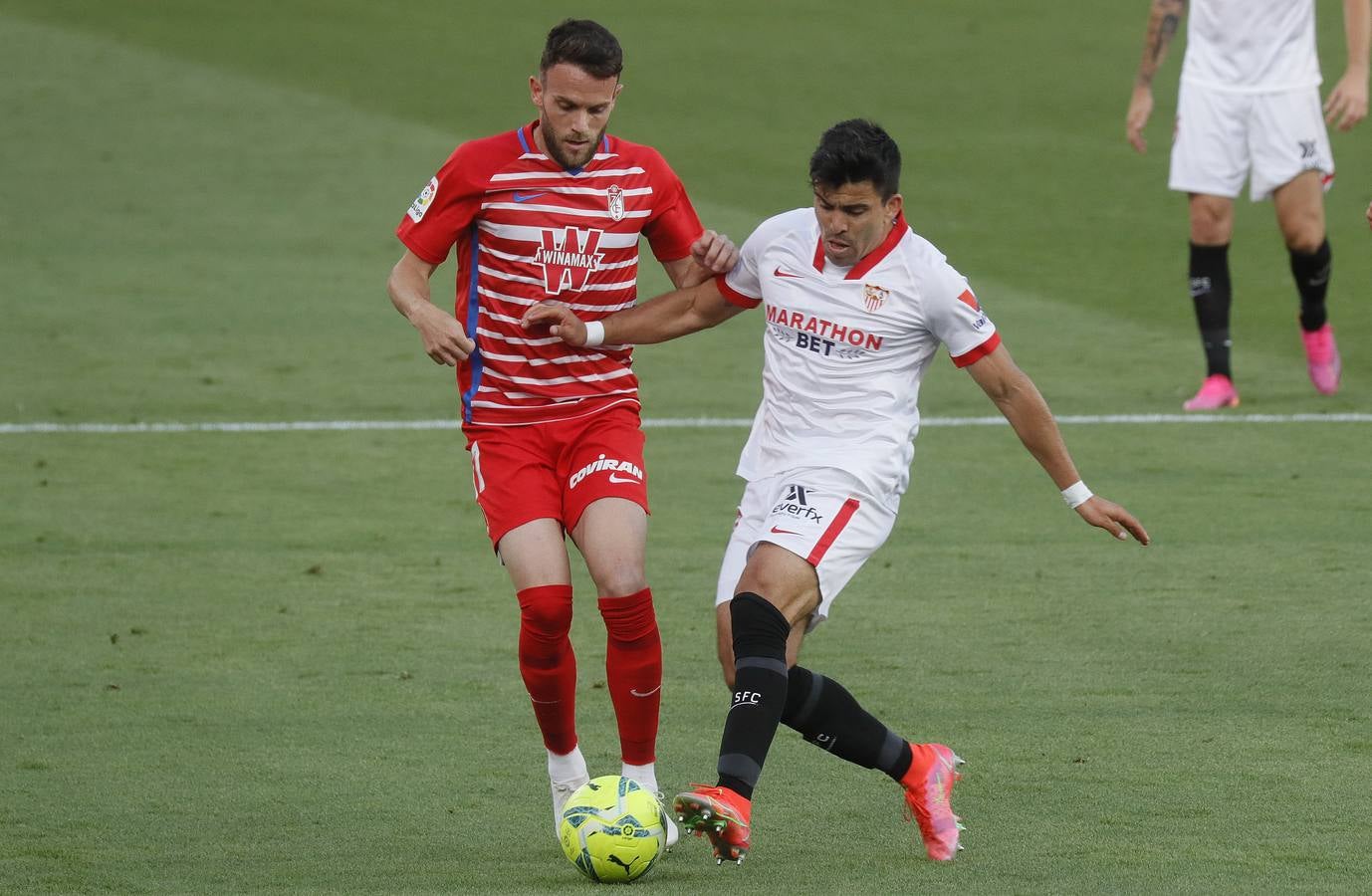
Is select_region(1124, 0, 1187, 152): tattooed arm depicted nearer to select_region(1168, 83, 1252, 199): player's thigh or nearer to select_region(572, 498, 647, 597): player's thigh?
select_region(1168, 83, 1252, 199): player's thigh

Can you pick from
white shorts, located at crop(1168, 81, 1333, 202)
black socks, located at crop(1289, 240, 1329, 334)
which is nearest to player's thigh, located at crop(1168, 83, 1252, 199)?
white shorts, located at crop(1168, 81, 1333, 202)

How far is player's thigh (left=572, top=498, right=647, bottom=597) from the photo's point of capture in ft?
17.9

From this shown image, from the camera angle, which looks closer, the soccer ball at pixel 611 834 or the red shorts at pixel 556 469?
the soccer ball at pixel 611 834

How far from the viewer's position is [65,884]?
16.5ft

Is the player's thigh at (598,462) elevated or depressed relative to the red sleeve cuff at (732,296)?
depressed

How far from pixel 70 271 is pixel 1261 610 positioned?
33.2 ft

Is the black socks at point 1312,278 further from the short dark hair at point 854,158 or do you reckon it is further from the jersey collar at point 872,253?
the short dark hair at point 854,158

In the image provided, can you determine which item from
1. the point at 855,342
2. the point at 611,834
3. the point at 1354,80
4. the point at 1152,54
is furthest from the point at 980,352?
the point at 1152,54

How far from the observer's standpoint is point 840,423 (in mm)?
5566

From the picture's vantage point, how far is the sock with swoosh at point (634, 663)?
5484 mm

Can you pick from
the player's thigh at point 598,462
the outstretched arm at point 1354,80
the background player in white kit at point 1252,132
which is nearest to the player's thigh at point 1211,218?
the background player in white kit at point 1252,132

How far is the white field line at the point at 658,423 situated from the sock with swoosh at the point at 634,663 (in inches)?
210

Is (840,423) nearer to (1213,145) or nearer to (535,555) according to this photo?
(535,555)

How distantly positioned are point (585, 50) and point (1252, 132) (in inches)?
228
